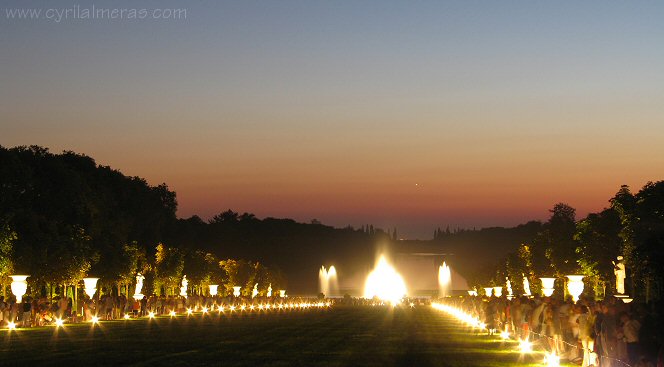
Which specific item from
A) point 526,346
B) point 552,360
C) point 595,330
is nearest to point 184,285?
point 526,346

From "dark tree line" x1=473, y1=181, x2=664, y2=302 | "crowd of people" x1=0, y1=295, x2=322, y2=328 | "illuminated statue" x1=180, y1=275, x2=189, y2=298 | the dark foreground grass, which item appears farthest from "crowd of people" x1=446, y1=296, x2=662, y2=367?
"illuminated statue" x1=180, y1=275, x2=189, y2=298

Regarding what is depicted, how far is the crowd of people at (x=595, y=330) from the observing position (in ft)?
103

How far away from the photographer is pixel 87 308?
8531 cm

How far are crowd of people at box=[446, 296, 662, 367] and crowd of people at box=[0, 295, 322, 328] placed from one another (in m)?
32.5

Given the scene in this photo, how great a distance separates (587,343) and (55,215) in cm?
6677

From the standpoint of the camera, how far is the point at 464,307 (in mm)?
103000

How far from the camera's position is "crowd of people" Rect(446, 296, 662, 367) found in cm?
3138

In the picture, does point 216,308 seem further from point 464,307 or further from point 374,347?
point 374,347

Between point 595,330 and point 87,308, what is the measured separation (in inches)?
2215

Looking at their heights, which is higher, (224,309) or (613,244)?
(613,244)

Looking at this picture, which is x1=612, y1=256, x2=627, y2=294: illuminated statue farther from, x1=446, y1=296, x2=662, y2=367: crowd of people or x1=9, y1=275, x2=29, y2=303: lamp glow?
x1=9, y1=275, x2=29, y2=303: lamp glow

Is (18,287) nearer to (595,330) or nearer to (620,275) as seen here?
(620,275)

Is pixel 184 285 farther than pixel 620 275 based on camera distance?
Yes

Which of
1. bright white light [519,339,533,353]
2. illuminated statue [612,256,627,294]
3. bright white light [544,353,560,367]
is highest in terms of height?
illuminated statue [612,256,627,294]
